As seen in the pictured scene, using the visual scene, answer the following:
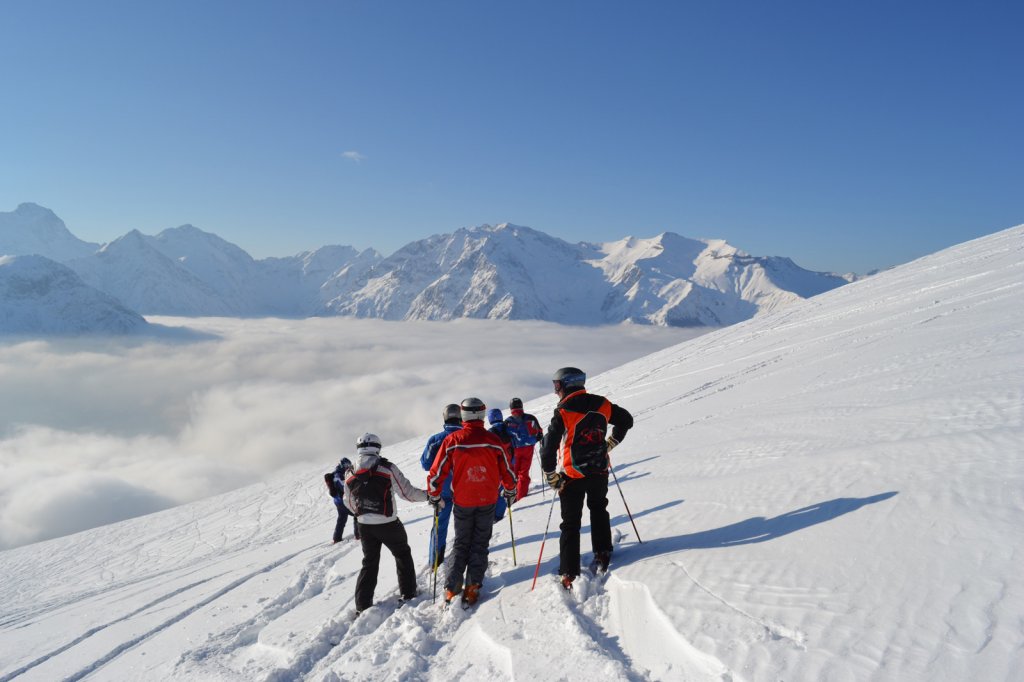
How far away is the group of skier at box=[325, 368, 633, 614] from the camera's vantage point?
5.65 meters

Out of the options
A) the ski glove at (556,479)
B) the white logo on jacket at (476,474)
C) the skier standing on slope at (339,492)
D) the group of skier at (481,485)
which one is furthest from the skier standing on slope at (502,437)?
the skier standing on slope at (339,492)

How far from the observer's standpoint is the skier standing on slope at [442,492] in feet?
22.7

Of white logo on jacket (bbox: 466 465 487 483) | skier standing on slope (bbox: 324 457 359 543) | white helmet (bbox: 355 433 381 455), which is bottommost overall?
skier standing on slope (bbox: 324 457 359 543)

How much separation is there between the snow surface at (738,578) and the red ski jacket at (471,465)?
1.12m

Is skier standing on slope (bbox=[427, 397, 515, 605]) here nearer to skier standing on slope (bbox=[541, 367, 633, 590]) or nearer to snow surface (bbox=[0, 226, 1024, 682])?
snow surface (bbox=[0, 226, 1024, 682])

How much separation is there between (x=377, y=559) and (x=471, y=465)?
1794mm

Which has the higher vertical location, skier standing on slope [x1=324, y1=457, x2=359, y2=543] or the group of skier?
the group of skier

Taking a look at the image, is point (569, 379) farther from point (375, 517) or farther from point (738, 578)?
point (375, 517)

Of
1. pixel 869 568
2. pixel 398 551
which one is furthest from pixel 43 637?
pixel 869 568

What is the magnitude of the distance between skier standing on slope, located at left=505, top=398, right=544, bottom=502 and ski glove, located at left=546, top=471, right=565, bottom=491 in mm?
3672

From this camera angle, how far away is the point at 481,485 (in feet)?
19.7

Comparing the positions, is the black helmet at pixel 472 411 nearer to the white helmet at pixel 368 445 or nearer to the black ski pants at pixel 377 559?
the white helmet at pixel 368 445

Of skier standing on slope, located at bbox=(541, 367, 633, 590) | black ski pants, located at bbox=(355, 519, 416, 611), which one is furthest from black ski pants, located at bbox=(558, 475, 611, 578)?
black ski pants, located at bbox=(355, 519, 416, 611)

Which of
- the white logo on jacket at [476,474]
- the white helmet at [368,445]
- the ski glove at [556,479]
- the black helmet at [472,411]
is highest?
the black helmet at [472,411]
